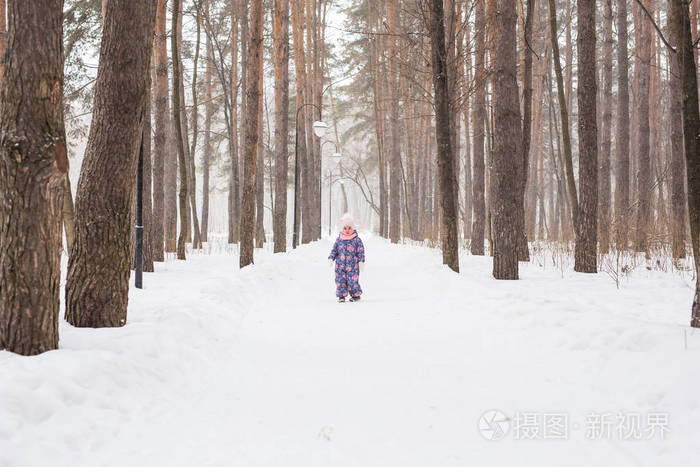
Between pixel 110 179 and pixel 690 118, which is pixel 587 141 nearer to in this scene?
pixel 690 118

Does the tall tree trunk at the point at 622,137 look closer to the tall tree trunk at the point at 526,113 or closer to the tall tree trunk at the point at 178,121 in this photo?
the tall tree trunk at the point at 526,113

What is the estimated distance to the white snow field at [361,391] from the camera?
8.03 ft

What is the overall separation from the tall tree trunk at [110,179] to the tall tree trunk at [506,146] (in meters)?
6.57

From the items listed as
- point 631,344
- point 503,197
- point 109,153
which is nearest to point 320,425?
point 631,344

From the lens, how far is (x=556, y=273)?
920cm

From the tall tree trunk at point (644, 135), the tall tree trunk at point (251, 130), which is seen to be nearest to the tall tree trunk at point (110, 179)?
the tall tree trunk at point (251, 130)

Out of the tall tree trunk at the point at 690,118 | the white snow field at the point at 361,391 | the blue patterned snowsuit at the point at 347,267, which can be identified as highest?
the tall tree trunk at the point at 690,118

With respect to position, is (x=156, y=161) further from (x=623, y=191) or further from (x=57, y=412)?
(x=623, y=191)

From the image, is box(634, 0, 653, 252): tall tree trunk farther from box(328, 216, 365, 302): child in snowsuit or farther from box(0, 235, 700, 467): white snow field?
box(328, 216, 365, 302): child in snowsuit

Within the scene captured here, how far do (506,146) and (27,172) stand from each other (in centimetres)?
770

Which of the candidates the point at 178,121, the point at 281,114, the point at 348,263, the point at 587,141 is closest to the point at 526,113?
the point at 587,141

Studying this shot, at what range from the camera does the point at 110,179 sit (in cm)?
408

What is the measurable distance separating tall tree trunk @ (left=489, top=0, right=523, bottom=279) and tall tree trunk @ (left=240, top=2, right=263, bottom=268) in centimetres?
536

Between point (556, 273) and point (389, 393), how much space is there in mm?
7131
